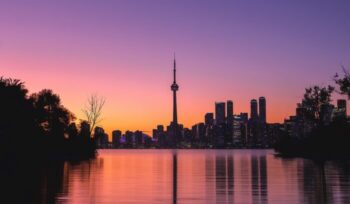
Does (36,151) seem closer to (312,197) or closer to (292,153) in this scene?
(312,197)

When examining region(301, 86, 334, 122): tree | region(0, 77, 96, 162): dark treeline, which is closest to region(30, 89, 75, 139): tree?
region(0, 77, 96, 162): dark treeline

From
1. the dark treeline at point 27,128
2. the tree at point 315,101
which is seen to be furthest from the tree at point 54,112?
the tree at point 315,101

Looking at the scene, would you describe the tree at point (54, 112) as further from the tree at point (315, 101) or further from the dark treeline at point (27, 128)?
the tree at point (315, 101)

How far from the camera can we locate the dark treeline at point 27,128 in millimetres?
56281

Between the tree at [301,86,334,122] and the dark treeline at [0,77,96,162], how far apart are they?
5145 cm

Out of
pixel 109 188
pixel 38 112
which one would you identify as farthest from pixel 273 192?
pixel 38 112

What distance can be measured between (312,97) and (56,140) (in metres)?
58.8

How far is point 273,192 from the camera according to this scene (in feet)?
100

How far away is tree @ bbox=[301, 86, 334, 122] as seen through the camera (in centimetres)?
12244

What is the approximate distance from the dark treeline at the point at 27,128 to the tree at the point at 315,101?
2025 inches

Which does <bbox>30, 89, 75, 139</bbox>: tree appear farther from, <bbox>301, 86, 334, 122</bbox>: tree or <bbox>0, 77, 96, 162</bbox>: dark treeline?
<bbox>301, 86, 334, 122</bbox>: tree

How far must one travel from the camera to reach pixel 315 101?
404 ft

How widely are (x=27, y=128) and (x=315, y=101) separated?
3028 inches

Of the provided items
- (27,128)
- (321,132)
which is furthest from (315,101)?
(27,128)
